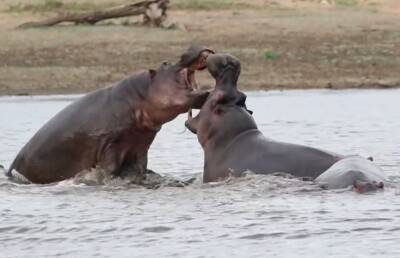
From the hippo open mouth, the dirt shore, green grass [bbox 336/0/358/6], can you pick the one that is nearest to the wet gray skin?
the hippo open mouth

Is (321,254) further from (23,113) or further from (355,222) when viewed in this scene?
(23,113)

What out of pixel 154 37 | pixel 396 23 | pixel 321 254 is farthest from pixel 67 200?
pixel 396 23

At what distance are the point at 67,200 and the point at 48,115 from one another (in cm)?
781

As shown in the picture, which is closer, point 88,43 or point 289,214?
point 289,214

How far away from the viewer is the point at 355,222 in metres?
7.48

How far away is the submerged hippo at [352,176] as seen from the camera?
8.20m

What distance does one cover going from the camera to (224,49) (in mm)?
22250

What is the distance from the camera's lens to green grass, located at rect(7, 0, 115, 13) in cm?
2743

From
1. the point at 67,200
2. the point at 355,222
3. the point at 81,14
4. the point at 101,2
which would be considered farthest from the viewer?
the point at 101,2

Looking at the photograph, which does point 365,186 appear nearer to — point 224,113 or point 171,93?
point 224,113

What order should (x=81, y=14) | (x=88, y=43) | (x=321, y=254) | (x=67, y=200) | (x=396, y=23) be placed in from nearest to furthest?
(x=321, y=254) < (x=67, y=200) < (x=88, y=43) < (x=81, y=14) < (x=396, y=23)

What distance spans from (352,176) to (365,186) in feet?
0.40

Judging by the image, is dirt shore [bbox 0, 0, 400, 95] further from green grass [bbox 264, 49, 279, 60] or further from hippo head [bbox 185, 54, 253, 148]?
hippo head [bbox 185, 54, 253, 148]

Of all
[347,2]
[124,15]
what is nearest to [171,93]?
[124,15]
